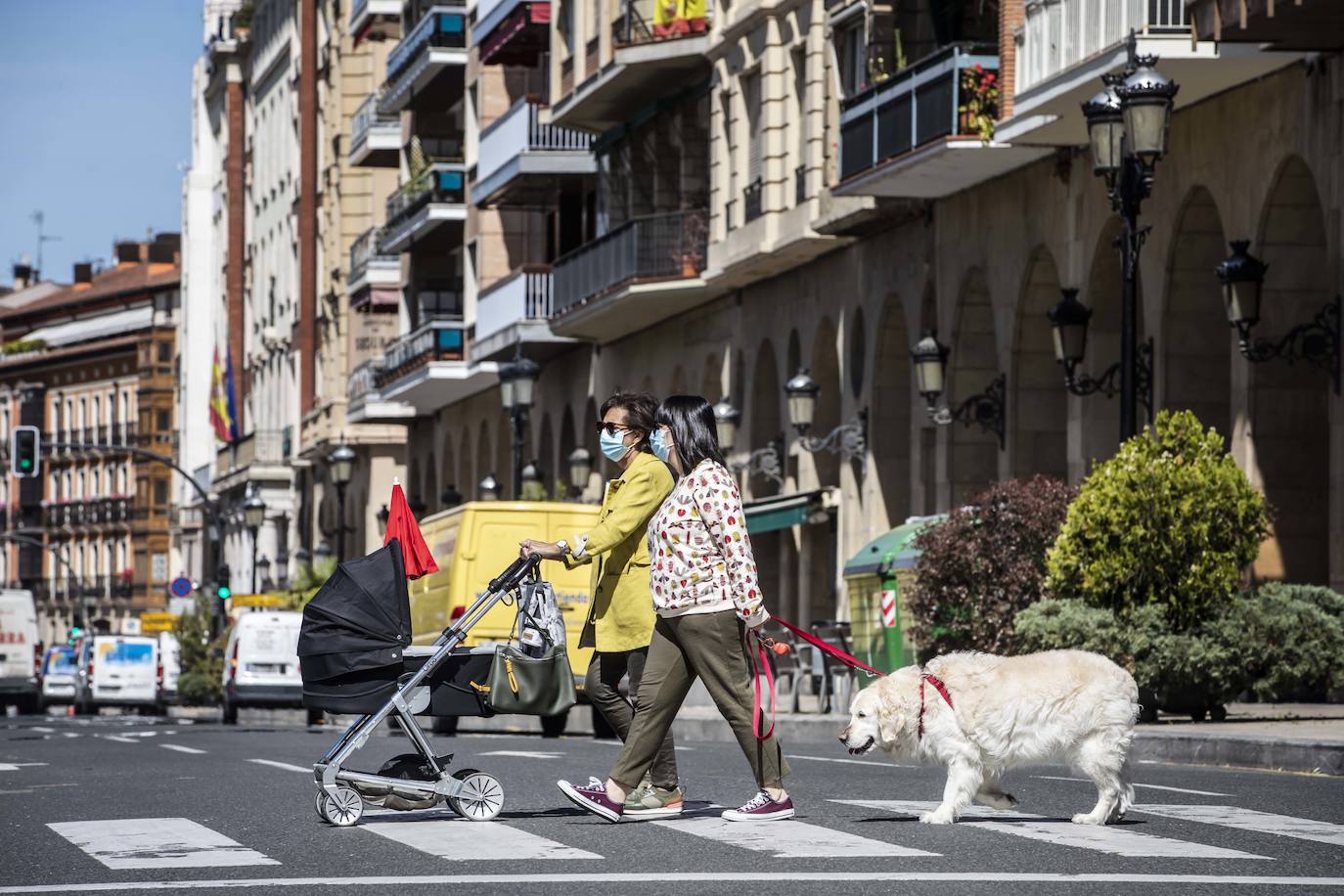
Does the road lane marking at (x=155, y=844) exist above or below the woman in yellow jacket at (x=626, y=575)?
below

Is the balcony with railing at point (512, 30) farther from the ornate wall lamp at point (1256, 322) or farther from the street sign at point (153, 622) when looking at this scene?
the street sign at point (153, 622)

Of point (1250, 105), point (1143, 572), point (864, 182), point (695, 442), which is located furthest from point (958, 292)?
point (695, 442)

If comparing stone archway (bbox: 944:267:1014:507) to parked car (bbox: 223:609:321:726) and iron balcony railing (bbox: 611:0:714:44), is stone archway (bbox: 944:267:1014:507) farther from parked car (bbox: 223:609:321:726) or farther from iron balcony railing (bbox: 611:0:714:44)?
parked car (bbox: 223:609:321:726)

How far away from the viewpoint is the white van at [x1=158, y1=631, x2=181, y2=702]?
60.9 metres

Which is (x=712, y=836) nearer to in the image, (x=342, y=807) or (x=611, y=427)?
(x=342, y=807)

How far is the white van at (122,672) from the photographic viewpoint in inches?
2381

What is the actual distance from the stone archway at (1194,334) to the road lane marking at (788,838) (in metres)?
18.4

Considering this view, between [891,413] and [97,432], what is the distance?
107 m

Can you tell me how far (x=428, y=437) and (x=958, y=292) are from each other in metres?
35.1

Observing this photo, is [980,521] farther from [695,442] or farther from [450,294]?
[450,294]

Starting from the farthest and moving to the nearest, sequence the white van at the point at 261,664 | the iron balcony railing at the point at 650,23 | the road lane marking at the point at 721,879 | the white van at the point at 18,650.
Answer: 1. the white van at the point at 18,650
2. the iron balcony railing at the point at 650,23
3. the white van at the point at 261,664
4. the road lane marking at the point at 721,879

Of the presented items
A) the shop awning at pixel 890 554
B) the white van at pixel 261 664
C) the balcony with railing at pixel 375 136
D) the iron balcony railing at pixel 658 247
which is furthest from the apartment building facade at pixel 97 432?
the shop awning at pixel 890 554

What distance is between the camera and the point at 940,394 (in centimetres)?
3394

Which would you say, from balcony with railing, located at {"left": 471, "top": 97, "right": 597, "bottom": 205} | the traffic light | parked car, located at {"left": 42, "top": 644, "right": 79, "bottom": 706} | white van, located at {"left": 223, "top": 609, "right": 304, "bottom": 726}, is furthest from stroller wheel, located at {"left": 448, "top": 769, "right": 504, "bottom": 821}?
parked car, located at {"left": 42, "top": 644, "right": 79, "bottom": 706}
